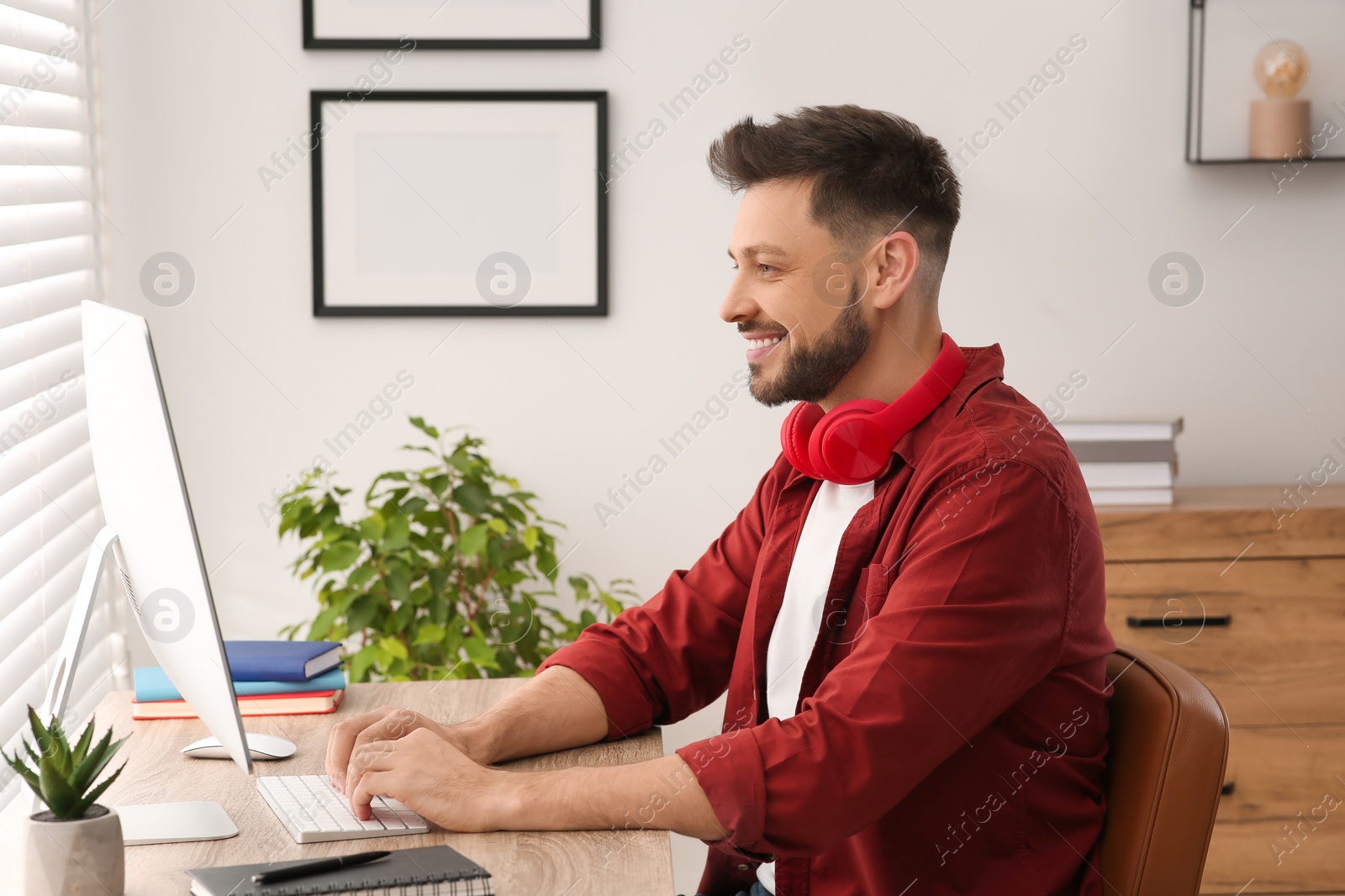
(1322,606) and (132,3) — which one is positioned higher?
(132,3)

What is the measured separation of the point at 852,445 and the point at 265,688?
2.82 ft

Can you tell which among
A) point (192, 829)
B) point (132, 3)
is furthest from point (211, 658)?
point (132, 3)

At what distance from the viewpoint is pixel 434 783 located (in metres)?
1.21

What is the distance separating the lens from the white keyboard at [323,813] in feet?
3.86

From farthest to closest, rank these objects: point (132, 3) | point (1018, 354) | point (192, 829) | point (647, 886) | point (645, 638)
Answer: point (1018, 354) < point (132, 3) < point (645, 638) < point (192, 829) < point (647, 886)

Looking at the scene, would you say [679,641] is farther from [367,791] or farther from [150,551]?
[150,551]

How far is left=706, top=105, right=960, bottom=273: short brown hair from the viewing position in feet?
5.11

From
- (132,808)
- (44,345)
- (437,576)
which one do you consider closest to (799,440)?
(132,808)

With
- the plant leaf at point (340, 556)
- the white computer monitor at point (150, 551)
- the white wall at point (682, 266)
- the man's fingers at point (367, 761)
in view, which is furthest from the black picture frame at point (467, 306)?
the man's fingers at point (367, 761)

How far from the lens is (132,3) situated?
8.54 ft

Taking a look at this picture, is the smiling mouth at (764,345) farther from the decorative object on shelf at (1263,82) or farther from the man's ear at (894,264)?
the decorative object on shelf at (1263,82)

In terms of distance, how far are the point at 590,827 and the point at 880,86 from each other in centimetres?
201

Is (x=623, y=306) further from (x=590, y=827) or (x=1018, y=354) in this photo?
(x=590, y=827)

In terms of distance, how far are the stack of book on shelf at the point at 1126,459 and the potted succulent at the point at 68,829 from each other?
1.96m
